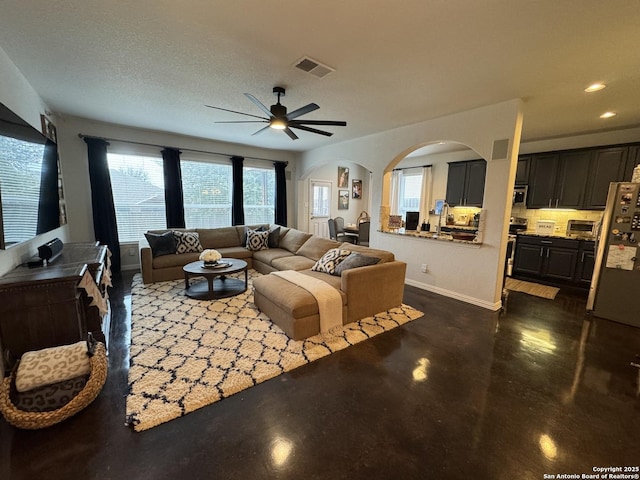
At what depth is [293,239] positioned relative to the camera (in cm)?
513

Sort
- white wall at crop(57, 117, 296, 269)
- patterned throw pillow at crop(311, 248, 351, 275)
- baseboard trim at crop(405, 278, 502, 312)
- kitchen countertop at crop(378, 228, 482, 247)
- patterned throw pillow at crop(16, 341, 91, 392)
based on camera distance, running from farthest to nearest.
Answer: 1. white wall at crop(57, 117, 296, 269)
2. kitchen countertop at crop(378, 228, 482, 247)
3. baseboard trim at crop(405, 278, 502, 312)
4. patterned throw pillow at crop(311, 248, 351, 275)
5. patterned throw pillow at crop(16, 341, 91, 392)

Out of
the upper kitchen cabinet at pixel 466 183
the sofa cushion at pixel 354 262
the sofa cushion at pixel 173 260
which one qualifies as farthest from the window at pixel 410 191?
the sofa cushion at pixel 173 260

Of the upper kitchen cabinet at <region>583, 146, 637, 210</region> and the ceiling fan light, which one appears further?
the upper kitchen cabinet at <region>583, 146, 637, 210</region>

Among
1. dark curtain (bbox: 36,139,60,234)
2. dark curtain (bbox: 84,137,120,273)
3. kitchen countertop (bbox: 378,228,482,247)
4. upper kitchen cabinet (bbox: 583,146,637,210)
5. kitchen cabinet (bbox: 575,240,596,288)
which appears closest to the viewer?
dark curtain (bbox: 36,139,60,234)

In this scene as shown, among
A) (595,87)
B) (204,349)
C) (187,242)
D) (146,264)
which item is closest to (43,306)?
(204,349)

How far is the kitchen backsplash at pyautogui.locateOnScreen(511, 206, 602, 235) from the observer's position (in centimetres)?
457

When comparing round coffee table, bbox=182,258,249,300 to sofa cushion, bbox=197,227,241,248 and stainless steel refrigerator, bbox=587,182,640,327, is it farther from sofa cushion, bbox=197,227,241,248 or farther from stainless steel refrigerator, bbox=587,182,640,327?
stainless steel refrigerator, bbox=587,182,640,327

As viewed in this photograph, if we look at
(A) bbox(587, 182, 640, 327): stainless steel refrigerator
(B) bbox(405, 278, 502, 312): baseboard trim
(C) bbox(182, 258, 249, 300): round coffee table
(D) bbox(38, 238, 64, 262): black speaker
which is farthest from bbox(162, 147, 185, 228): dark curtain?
(A) bbox(587, 182, 640, 327): stainless steel refrigerator

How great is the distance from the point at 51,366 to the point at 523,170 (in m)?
7.01

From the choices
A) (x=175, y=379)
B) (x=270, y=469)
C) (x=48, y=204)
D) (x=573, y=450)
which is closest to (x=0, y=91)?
(x=48, y=204)

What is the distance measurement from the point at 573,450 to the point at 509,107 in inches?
134

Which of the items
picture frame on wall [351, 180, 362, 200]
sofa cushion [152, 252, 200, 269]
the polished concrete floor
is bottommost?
the polished concrete floor

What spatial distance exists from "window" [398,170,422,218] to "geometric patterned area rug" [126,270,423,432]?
14.6 ft

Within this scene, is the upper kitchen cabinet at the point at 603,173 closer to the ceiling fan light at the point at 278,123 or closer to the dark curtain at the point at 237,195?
the ceiling fan light at the point at 278,123
